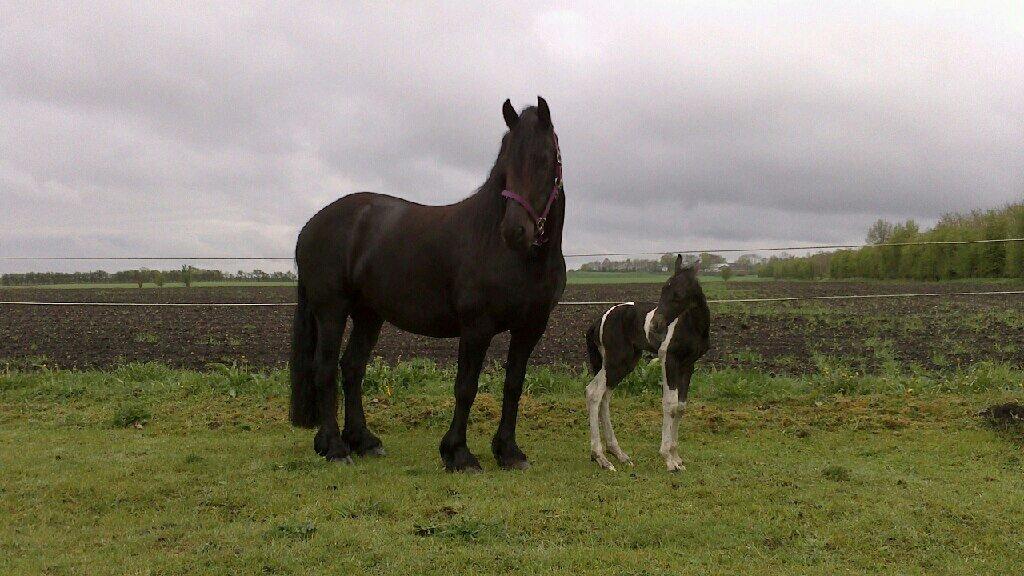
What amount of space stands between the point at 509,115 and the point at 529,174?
0.50 metres

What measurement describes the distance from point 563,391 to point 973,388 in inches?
191

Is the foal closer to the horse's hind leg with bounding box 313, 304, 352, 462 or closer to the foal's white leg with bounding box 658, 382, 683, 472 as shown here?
the foal's white leg with bounding box 658, 382, 683, 472

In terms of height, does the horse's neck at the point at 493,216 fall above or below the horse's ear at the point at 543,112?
below

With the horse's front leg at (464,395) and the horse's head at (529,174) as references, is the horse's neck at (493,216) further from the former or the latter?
the horse's front leg at (464,395)

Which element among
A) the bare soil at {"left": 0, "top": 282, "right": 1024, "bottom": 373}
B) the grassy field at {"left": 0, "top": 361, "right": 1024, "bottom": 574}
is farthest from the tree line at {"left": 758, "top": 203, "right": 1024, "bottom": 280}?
the grassy field at {"left": 0, "top": 361, "right": 1024, "bottom": 574}

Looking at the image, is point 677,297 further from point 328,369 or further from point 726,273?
point 726,273

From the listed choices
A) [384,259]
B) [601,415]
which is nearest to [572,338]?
[601,415]

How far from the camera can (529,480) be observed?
15.9 feet

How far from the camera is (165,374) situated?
9.71 metres

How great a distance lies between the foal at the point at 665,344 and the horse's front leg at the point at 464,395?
39.9 inches

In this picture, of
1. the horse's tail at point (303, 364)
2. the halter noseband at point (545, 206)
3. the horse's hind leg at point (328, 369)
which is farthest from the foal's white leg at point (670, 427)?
the horse's tail at point (303, 364)

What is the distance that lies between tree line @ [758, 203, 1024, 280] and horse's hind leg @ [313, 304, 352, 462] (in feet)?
30.6

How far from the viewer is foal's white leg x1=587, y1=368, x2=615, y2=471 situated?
5.34m

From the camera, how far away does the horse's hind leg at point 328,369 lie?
5773mm
